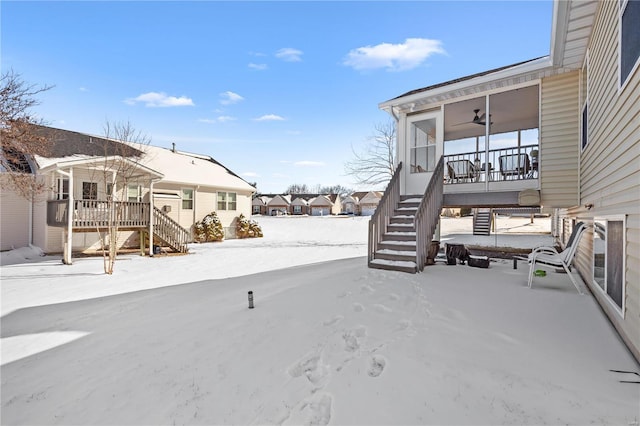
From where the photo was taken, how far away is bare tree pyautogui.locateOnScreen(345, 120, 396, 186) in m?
19.7

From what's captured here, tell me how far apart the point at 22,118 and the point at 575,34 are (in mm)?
13159

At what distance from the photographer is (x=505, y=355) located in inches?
112

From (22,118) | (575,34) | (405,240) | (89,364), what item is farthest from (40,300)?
(575,34)

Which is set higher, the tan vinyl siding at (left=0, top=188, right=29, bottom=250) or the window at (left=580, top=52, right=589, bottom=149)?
the window at (left=580, top=52, right=589, bottom=149)

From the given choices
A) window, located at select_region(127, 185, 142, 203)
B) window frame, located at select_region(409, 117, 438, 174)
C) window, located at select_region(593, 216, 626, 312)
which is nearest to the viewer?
window, located at select_region(593, 216, 626, 312)

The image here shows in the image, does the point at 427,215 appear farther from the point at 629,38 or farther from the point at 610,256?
the point at 629,38

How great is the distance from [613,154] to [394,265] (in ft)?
12.5

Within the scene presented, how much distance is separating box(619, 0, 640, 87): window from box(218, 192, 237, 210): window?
16.9m

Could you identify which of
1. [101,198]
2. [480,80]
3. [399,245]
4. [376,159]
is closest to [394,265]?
[399,245]

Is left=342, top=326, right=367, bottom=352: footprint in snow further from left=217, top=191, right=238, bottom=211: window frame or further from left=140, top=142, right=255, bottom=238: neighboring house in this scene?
left=217, top=191, right=238, bottom=211: window frame

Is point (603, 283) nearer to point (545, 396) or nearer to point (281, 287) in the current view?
point (545, 396)

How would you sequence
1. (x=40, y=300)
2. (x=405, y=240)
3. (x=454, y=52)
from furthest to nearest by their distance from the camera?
(x=454, y=52) < (x=405, y=240) < (x=40, y=300)

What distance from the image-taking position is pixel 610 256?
3805 mm

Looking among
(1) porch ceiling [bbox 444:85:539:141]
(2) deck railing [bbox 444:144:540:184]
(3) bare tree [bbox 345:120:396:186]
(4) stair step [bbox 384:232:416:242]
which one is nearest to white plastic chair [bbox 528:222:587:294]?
(4) stair step [bbox 384:232:416:242]
